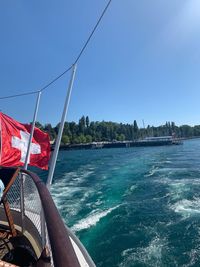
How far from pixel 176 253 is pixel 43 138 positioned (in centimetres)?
626

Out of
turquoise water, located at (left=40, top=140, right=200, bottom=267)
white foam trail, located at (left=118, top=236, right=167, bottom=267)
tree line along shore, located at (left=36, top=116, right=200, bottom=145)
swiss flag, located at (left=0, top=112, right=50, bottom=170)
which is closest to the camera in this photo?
swiss flag, located at (left=0, top=112, right=50, bottom=170)

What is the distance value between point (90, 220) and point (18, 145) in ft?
23.7

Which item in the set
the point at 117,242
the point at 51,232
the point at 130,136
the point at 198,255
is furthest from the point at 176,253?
the point at 130,136

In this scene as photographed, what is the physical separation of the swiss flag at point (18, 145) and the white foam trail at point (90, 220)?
5.84m

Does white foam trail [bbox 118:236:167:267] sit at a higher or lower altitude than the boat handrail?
lower

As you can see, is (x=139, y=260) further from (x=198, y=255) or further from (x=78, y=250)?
(x=78, y=250)

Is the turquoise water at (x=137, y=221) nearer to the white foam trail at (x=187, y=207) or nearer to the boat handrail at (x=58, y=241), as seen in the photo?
the white foam trail at (x=187, y=207)

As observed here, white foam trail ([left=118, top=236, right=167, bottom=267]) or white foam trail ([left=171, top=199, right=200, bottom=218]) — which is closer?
white foam trail ([left=118, top=236, right=167, bottom=267])

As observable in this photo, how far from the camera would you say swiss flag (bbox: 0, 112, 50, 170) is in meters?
5.95

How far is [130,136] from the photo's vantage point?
6373 inches

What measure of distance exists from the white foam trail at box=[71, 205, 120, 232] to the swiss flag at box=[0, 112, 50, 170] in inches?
230

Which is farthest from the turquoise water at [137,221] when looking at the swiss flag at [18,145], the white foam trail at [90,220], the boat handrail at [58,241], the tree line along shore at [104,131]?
the tree line along shore at [104,131]

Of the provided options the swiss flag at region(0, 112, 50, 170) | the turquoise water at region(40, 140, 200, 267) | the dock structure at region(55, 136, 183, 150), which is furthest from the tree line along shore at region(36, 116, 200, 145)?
the swiss flag at region(0, 112, 50, 170)

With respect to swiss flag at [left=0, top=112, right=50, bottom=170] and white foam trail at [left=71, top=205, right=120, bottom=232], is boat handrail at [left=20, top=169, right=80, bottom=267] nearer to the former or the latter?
swiss flag at [left=0, top=112, right=50, bottom=170]
